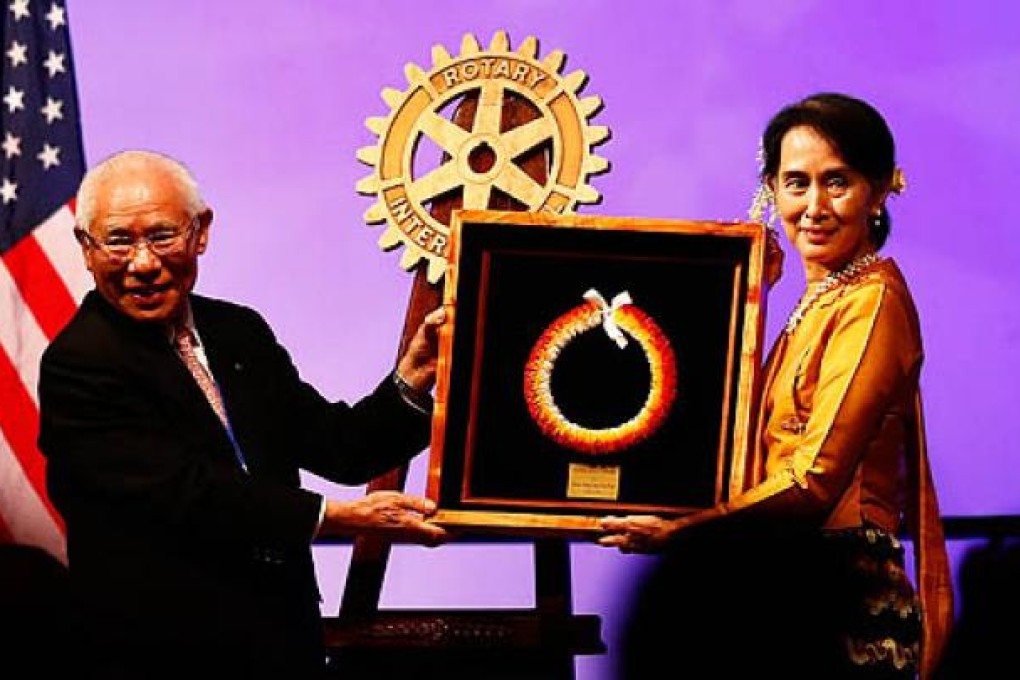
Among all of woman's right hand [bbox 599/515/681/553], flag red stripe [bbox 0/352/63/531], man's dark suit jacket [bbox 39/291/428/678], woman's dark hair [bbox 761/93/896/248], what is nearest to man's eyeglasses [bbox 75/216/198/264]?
man's dark suit jacket [bbox 39/291/428/678]

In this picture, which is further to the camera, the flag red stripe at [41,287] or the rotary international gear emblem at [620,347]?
the flag red stripe at [41,287]

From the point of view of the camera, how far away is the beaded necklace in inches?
94.5

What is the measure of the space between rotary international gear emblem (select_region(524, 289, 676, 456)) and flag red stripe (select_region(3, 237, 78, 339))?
1387 millimetres

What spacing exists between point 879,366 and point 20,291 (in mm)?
2020

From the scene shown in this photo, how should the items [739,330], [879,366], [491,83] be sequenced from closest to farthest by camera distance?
[879,366]
[739,330]
[491,83]

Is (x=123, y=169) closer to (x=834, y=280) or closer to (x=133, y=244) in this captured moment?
(x=133, y=244)

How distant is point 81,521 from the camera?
2.41 metres

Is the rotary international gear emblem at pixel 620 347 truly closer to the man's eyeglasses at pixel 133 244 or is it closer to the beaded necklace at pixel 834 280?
the beaded necklace at pixel 834 280

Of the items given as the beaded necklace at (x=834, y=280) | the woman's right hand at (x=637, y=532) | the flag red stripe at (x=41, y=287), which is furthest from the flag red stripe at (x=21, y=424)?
the beaded necklace at (x=834, y=280)

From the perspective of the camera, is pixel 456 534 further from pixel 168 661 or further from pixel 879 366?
pixel 879 366

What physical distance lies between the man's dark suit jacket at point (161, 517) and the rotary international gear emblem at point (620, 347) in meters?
0.40

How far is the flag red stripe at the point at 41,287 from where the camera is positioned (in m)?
3.43

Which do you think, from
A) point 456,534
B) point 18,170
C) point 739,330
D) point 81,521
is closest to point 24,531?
point 18,170

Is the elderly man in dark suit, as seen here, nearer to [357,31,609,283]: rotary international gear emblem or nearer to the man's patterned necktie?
the man's patterned necktie
